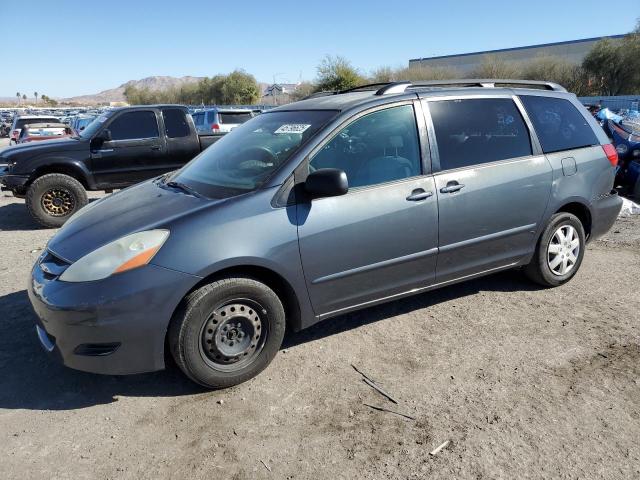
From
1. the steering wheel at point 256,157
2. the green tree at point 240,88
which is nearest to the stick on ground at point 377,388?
the steering wheel at point 256,157

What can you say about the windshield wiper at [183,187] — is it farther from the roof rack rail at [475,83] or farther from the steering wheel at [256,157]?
the roof rack rail at [475,83]

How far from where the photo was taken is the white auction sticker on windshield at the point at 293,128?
3450 mm

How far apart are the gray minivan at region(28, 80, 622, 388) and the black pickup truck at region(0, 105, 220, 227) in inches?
171

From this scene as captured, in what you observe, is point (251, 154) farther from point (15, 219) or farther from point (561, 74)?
point (561, 74)

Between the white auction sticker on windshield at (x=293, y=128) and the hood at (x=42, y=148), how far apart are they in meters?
5.37

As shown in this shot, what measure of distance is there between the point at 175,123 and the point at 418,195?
240 inches

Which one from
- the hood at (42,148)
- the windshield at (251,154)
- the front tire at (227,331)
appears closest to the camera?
the front tire at (227,331)

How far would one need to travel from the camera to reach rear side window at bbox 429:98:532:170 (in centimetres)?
367

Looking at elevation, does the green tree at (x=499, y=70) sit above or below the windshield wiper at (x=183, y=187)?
above

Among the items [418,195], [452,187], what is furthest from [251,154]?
[452,187]

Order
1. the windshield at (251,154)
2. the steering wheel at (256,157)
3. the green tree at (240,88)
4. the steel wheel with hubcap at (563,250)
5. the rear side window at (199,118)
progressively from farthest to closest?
the green tree at (240,88) → the rear side window at (199,118) → the steel wheel with hubcap at (563,250) → the steering wheel at (256,157) → the windshield at (251,154)

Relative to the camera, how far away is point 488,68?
42.5 meters

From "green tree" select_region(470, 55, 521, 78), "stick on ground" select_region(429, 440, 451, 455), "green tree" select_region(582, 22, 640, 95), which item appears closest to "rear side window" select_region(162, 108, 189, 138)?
"stick on ground" select_region(429, 440, 451, 455)

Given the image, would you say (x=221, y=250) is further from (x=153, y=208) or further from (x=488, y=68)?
(x=488, y=68)
